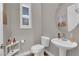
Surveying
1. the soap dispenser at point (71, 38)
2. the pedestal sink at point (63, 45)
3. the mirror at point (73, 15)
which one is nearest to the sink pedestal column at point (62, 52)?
the pedestal sink at point (63, 45)

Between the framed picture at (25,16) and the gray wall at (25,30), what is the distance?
33mm

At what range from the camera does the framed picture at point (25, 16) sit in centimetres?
180

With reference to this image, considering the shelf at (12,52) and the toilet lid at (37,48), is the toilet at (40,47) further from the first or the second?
the shelf at (12,52)

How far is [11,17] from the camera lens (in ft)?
5.92

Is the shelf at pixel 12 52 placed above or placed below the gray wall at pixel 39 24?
below

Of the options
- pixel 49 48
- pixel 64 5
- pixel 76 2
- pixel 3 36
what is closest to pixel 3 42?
pixel 3 36

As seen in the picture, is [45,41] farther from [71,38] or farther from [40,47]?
[71,38]

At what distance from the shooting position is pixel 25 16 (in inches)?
71.1

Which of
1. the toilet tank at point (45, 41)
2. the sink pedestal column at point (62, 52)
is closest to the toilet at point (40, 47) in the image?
the toilet tank at point (45, 41)

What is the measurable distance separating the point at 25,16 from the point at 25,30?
153 mm

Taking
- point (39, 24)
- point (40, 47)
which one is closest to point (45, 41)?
point (40, 47)

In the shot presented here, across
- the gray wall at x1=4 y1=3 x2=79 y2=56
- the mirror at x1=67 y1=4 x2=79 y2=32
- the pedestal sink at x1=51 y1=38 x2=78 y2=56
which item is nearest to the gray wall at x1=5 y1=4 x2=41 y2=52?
the gray wall at x1=4 y1=3 x2=79 y2=56

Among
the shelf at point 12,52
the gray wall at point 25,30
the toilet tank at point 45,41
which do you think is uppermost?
the gray wall at point 25,30

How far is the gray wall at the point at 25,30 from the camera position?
1800 millimetres
